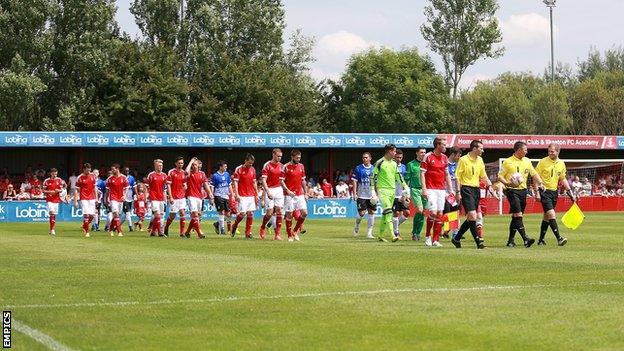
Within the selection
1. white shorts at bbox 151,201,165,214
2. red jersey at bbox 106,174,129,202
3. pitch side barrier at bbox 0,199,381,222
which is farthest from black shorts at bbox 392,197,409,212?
pitch side barrier at bbox 0,199,381,222

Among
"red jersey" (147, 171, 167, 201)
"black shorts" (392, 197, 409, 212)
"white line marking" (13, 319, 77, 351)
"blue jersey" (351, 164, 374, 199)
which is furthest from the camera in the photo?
"red jersey" (147, 171, 167, 201)

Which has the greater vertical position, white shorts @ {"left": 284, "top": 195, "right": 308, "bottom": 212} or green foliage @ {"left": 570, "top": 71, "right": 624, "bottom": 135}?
green foliage @ {"left": 570, "top": 71, "right": 624, "bottom": 135}

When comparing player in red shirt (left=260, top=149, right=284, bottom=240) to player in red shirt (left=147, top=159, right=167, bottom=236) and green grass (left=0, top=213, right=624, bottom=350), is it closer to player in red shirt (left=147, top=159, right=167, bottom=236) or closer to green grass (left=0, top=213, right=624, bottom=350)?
green grass (left=0, top=213, right=624, bottom=350)

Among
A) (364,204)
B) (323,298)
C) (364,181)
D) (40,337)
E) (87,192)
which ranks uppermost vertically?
(364,181)

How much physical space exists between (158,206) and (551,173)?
37.0ft

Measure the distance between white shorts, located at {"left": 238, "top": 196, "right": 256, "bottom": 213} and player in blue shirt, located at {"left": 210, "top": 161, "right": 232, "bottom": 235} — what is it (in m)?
2.88

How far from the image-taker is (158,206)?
29312 mm

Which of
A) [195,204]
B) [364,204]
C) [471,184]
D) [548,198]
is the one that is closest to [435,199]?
[471,184]

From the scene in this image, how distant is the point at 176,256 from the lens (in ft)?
64.3

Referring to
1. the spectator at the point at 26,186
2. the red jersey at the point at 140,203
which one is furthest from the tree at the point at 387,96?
the red jersey at the point at 140,203

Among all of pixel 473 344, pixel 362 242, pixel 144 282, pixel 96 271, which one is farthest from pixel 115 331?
pixel 362 242

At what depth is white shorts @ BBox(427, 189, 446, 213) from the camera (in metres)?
22.1

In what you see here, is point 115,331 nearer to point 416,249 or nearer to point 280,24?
point 416,249

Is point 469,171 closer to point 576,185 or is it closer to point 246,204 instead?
point 246,204
